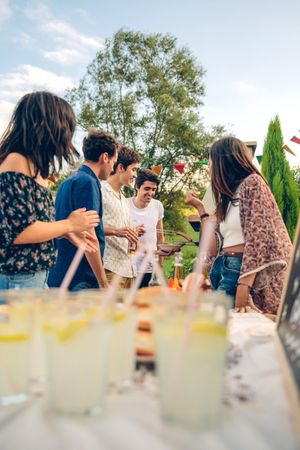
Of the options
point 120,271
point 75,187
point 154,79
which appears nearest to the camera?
point 75,187

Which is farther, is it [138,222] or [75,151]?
[138,222]

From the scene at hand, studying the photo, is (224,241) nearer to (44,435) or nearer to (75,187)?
(75,187)

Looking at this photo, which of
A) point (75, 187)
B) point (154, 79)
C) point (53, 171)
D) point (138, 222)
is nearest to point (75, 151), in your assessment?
point (53, 171)

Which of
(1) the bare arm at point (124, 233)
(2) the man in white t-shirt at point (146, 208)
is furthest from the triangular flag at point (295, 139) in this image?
(1) the bare arm at point (124, 233)

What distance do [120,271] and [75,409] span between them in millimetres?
3072

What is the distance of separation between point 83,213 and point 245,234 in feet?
2.96

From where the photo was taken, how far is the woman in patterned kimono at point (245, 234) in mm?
2496

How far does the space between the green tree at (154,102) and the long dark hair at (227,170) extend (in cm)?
1855

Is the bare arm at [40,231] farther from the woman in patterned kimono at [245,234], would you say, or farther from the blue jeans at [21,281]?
A: the woman in patterned kimono at [245,234]

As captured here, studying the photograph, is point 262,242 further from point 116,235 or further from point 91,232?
point 116,235

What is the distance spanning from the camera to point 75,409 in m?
0.74

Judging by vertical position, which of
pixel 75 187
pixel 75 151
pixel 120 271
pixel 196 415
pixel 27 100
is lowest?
pixel 120 271

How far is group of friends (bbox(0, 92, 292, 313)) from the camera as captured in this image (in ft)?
6.69

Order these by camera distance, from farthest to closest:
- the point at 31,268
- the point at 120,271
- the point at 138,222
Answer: the point at 138,222 → the point at 120,271 → the point at 31,268
